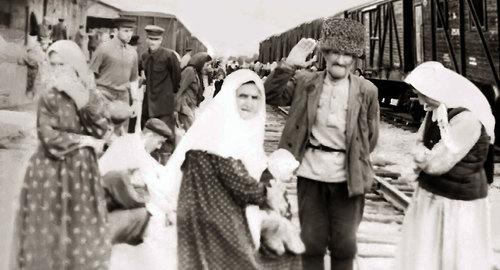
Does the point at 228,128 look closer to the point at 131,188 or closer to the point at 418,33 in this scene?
the point at 131,188

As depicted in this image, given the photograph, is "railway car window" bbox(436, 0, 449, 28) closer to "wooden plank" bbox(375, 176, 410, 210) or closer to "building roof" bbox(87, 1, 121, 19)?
"wooden plank" bbox(375, 176, 410, 210)

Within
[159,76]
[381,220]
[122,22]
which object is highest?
[122,22]

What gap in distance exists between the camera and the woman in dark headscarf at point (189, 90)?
588 cm

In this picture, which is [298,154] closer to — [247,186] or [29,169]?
[247,186]

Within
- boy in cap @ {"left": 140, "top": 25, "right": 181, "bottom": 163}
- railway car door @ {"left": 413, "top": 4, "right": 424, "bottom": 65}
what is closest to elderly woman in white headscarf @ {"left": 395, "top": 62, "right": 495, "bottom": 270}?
boy in cap @ {"left": 140, "top": 25, "right": 181, "bottom": 163}

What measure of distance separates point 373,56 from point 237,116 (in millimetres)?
9564

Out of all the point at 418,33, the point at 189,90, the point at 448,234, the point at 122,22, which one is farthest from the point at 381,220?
the point at 418,33

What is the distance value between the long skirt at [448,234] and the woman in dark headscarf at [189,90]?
315 centimetres

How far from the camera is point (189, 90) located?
602 centimetres

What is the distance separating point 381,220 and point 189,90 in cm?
233

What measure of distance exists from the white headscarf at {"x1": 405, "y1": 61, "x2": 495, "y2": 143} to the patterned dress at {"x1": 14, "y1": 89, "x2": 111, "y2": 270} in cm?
159

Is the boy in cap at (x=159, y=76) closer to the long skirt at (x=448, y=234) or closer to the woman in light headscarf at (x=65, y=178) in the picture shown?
the woman in light headscarf at (x=65, y=178)

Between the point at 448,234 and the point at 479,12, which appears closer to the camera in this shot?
the point at 448,234

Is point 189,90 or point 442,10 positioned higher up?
point 442,10
